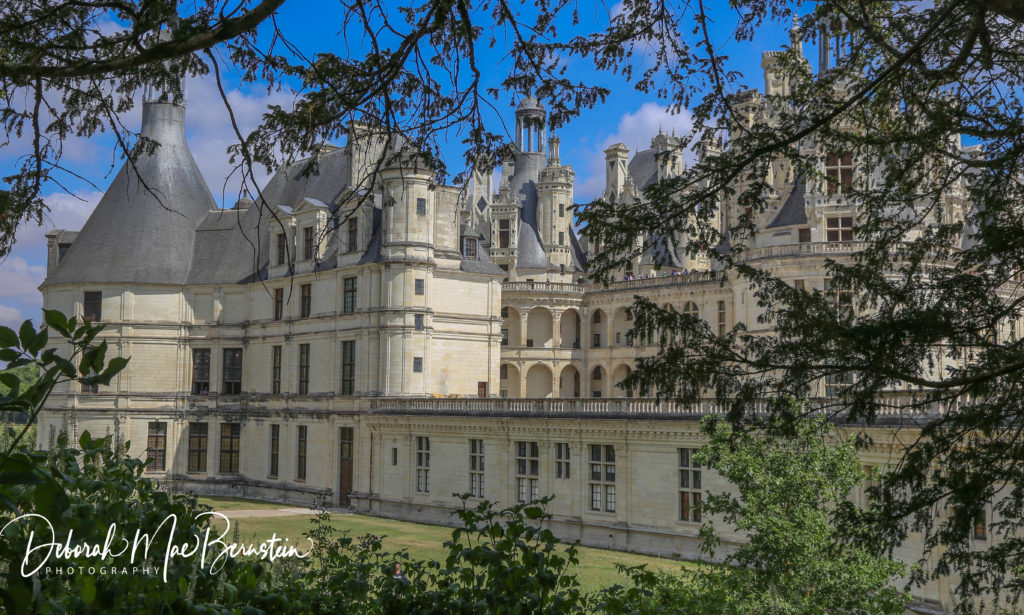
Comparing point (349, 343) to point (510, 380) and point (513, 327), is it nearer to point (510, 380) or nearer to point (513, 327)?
point (513, 327)

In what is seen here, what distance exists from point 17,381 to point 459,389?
98.9ft

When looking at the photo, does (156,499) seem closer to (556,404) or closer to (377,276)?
(556,404)

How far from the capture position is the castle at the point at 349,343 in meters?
26.2

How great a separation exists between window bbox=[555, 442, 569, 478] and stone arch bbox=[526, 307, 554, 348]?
68.8ft

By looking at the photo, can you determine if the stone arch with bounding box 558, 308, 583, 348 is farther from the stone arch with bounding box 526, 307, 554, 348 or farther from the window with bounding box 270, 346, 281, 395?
the window with bounding box 270, 346, 281, 395

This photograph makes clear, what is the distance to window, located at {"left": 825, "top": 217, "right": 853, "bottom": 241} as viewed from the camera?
3341 cm

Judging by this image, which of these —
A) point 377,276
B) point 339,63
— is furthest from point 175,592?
point 377,276

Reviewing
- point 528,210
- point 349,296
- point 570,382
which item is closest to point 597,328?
point 570,382

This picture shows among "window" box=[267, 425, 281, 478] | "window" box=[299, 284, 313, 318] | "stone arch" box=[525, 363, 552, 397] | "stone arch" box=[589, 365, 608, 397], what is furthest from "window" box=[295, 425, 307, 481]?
"stone arch" box=[589, 365, 608, 397]

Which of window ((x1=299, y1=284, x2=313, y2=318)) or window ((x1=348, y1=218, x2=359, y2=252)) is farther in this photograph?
window ((x1=299, y1=284, x2=313, y2=318))

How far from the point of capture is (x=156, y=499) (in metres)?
5.46

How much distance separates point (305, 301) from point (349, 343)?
3.40 meters

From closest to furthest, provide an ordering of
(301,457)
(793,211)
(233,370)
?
(301,457)
(793,211)
(233,370)

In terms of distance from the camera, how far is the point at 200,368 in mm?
37750
